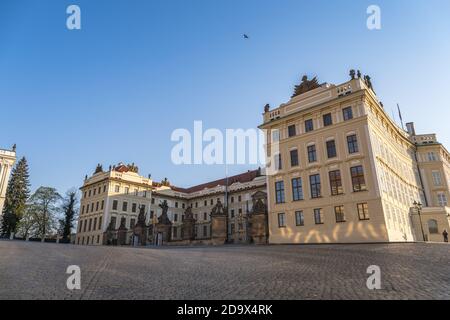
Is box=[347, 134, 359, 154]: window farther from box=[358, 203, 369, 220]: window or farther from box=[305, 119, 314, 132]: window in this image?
box=[358, 203, 369, 220]: window

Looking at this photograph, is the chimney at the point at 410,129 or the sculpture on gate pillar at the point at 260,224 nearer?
the sculpture on gate pillar at the point at 260,224

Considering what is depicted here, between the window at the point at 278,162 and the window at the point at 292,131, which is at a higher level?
the window at the point at 292,131

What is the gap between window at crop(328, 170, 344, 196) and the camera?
28906 mm

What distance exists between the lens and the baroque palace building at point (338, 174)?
27.3 meters

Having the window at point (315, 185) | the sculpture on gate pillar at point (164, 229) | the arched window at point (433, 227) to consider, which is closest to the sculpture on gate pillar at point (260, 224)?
the window at point (315, 185)

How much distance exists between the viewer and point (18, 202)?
62.2 meters

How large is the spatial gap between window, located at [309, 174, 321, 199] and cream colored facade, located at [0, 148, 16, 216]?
58739 mm

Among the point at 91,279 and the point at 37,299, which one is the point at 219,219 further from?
the point at 37,299

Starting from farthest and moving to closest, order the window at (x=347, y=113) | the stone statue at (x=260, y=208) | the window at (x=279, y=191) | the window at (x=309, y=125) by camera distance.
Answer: the stone statue at (x=260, y=208)
the window at (x=279, y=191)
the window at (x=309, y=125)
the window at (x=347, y=113)

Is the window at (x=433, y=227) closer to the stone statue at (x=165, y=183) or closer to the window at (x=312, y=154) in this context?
the window at (x=312, y=154)

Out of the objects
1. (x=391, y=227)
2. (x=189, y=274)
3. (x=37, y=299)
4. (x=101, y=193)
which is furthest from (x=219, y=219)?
(x=101, y=193)

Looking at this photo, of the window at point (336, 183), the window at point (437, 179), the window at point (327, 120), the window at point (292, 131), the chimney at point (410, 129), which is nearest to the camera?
the window at point (336, 183)

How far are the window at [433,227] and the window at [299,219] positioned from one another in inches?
647
